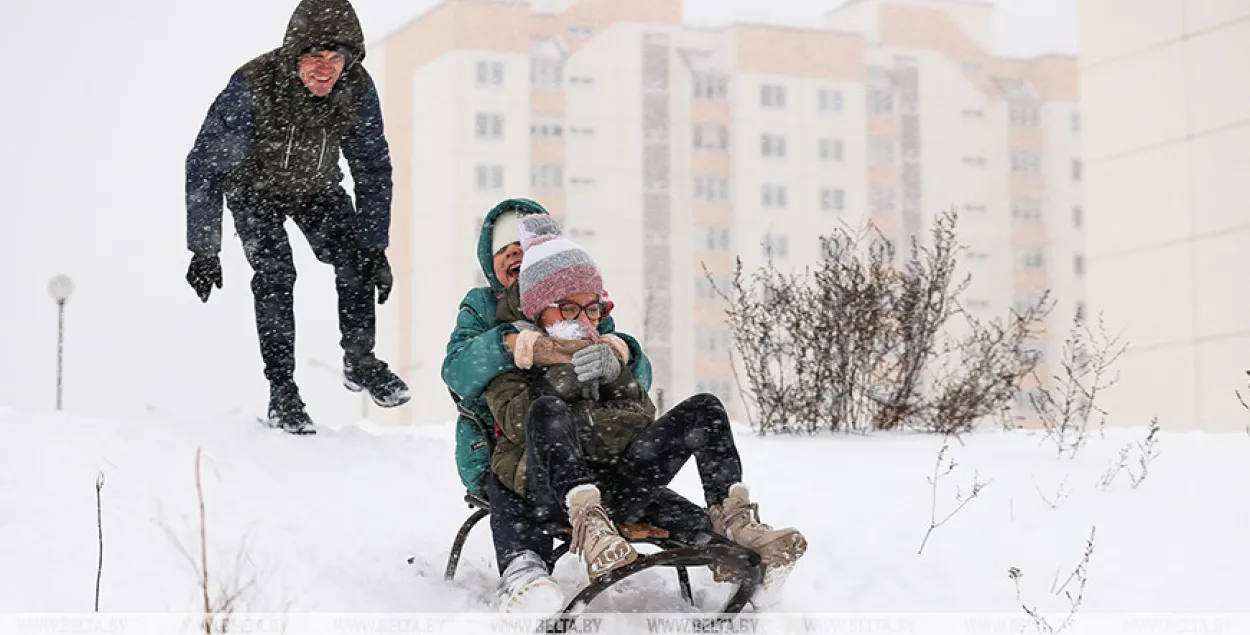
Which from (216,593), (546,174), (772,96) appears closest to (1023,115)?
(772,96)

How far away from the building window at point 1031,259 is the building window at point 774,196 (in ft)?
32.1

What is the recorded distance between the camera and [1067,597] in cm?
413

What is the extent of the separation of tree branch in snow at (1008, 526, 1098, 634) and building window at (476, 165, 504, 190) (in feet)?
122

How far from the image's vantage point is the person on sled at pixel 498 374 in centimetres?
367

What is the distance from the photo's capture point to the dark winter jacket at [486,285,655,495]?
3920mm

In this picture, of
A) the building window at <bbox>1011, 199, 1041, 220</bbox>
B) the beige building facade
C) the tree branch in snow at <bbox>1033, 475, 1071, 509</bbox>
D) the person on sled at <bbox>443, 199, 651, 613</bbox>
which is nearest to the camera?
the person on sled at <bbox>443, 199, 651, 613</bbox>

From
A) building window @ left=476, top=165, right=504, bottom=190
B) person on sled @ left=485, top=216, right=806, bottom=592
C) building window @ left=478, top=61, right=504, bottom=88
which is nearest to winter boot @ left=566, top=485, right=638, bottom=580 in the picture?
person on sled @ left=485, top=216, right=806, bottom=592

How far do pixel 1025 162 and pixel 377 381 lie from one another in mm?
46815

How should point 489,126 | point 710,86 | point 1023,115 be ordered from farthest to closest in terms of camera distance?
point 1023,115 < point 710,86 < point 489,126

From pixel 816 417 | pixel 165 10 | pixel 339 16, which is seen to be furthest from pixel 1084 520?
pixel 165 10

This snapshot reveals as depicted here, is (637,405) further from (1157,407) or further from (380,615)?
(1157,407)

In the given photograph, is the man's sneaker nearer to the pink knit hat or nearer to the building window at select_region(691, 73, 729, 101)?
the pink knit hat

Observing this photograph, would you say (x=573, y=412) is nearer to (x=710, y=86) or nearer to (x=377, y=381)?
(x=377, y=381)

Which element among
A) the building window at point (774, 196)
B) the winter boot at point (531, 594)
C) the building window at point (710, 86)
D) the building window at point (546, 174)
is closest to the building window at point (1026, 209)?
the building window at point (774, 196)
